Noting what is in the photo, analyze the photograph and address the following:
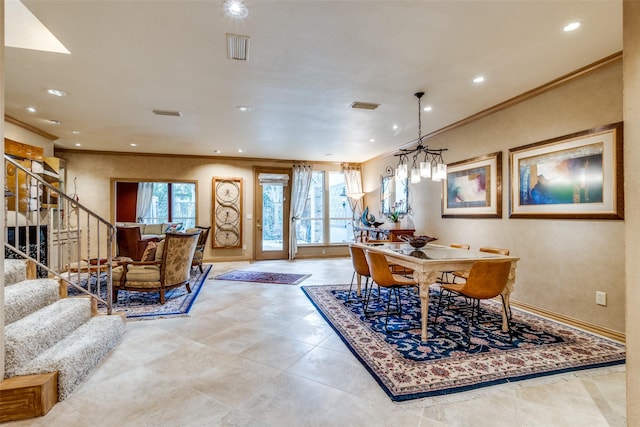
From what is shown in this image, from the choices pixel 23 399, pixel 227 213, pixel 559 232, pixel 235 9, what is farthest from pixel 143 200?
pixel 559 232

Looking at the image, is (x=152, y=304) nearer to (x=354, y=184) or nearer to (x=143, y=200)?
(x=354, y=184)

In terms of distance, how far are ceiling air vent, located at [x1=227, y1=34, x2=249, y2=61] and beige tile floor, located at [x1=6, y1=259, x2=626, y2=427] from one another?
272 centimetres

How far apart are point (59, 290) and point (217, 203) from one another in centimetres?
497

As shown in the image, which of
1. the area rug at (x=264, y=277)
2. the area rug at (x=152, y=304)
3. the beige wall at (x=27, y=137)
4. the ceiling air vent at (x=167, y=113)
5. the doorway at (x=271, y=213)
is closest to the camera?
the area rug at (x=152, y=304)

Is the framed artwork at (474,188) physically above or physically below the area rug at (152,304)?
above

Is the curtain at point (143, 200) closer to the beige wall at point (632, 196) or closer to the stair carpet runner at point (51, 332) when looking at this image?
the stair carpet runner at point (51, 332)

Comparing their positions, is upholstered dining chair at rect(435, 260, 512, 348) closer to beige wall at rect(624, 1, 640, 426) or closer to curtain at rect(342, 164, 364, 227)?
beige wall at rect(624, 1, 640, 426)

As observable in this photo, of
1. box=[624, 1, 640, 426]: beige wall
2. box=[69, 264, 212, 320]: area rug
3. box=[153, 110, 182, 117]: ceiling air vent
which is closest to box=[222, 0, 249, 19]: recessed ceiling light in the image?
box=[624, 1, 640, 426]: beige wall

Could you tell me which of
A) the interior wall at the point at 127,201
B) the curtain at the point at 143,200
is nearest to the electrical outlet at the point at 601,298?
the curtain at the point at 143,200

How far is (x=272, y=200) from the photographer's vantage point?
8211 millimetres

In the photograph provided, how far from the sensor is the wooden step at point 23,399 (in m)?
1.81

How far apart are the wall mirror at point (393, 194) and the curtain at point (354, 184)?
1100 millimetres

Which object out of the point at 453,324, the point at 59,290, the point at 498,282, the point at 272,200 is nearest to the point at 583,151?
the point at 498,282

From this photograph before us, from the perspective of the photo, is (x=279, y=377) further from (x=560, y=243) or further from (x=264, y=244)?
(x=264, y=244)
